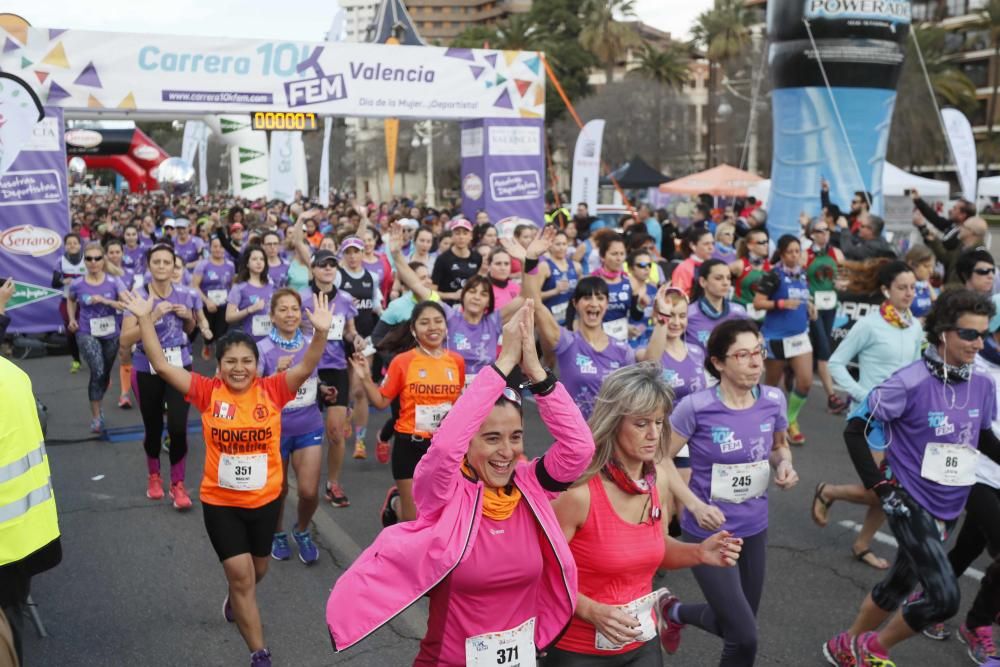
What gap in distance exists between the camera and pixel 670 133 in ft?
183

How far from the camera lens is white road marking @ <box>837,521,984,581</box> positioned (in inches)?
229

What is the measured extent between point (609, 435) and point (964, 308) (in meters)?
1.99

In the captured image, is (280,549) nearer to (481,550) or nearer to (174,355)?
(174,355)

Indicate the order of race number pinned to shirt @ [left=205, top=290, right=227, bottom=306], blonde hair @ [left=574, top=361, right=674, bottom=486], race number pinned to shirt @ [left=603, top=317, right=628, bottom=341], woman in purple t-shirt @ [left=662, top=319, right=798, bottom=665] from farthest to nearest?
race number pinned to shirt @ [left=205, top=290, right=227, bottom=306] → race number pinned to shirt @ [left=603, top=317, right=628, bottom=341] → woman in purple t-shirt @ [left=662, top=319, right=798, bottom=665] → blonde hair @ [left=574, top=361, right=674, bottom=486]

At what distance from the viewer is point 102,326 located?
9.35m

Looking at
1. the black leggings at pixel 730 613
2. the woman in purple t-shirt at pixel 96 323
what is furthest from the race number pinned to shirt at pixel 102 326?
the black leggings at pixel 730 613

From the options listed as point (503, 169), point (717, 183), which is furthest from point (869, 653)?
point (717, 183)

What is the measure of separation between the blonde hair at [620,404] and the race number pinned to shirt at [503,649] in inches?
21.6

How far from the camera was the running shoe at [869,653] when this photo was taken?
4.29 m

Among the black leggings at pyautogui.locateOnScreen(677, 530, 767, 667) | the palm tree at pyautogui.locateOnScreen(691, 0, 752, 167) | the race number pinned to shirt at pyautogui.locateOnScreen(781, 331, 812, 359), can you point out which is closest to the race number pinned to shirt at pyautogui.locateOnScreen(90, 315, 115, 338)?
the race number pinned to shirt at pyautogui.locateOnScreen(781, 331, 812, 359)

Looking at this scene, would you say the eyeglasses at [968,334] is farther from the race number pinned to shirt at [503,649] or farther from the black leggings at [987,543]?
the race number pinned to shirt at [503,649]

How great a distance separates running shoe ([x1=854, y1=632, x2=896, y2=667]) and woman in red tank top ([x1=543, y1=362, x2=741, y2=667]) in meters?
1.45

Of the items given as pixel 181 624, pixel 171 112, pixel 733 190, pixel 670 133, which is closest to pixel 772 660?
pixel 181 624

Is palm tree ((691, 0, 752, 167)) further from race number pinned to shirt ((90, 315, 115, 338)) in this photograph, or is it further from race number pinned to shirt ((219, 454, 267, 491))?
race number pinned to shirt ((219, 454, 267, 491))
